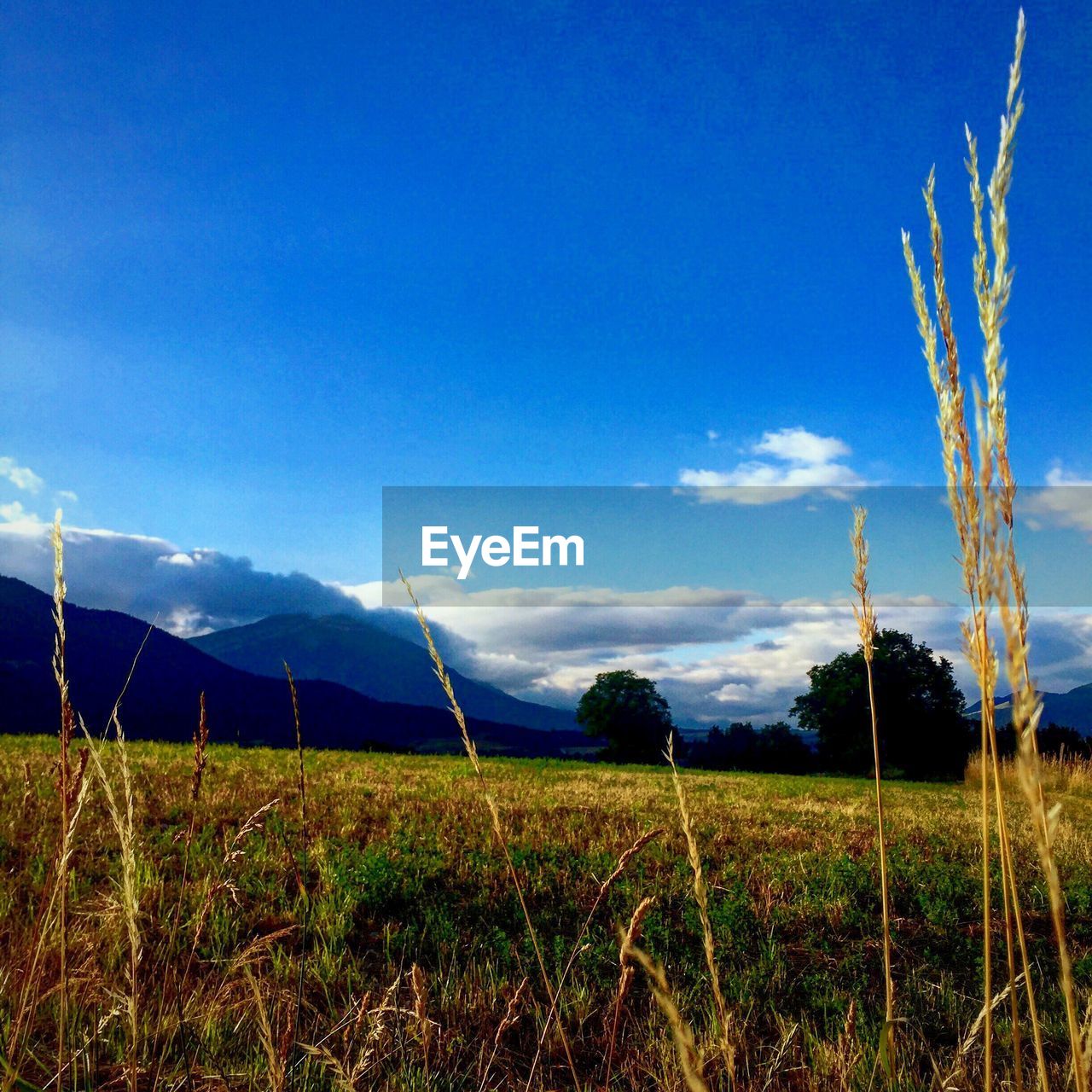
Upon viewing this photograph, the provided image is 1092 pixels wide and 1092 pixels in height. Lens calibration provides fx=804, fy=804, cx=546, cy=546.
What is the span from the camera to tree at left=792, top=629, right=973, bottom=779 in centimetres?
4900

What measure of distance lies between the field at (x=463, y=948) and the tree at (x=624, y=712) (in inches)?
2091

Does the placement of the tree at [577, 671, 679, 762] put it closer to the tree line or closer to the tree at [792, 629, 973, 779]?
the tree line

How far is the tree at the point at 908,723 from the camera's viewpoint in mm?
49000

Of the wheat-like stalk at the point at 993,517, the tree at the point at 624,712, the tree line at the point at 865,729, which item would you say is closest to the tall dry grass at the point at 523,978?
the wheat-like stalk at the point at 993,517

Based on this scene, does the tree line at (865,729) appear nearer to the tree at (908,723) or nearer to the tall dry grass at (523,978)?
the tree at (908,723)

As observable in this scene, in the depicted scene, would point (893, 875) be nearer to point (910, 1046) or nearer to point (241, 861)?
point (910, 1046)

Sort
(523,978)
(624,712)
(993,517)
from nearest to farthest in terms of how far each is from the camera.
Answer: (993,517)
(523,978)
(624,712)

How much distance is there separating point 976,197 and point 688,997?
409 centimetres

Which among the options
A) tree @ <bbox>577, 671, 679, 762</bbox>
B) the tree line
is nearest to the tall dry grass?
the tree line

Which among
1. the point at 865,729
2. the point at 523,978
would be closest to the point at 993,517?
the point at 523,978

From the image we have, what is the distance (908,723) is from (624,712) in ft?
68.2

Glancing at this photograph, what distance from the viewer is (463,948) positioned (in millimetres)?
4809

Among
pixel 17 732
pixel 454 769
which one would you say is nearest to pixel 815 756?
pixel 454 769

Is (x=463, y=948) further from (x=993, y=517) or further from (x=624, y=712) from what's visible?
(x=624, y=712)
